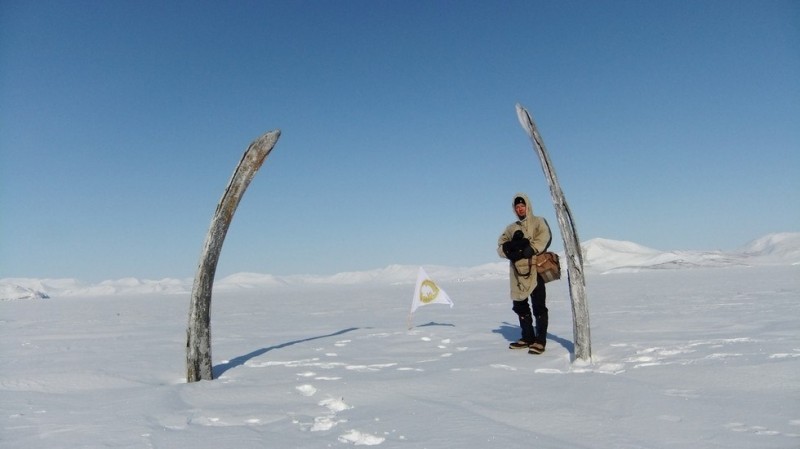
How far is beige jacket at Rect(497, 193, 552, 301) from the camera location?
5.30m

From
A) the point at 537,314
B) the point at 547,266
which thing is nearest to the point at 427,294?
the point at 537,314

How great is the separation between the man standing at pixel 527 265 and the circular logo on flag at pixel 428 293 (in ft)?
9.98

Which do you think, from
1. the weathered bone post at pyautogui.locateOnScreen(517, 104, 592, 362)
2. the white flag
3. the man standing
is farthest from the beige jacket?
the white flag

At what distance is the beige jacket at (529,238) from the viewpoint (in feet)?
17.4

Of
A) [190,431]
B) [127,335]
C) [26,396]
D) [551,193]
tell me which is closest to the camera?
[190,431]

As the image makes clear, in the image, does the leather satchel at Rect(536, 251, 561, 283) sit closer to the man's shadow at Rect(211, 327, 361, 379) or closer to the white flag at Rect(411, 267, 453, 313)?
the white flag at Rect(411, 267, 453, 313)

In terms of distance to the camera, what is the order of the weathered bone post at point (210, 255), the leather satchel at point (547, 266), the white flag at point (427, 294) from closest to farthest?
the weathered bone post at point (210, 255) < the leather satchel at point (547, 266) < the white flag at point (427, 294)

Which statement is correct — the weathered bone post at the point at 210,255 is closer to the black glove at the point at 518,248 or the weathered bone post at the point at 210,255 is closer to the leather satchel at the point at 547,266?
the black glove at the point at 518,248

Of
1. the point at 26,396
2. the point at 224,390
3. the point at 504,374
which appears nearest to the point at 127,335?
the point at 26,396

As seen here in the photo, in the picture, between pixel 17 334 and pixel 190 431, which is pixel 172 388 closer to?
pixel 190 431

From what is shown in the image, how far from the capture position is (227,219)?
477 cm

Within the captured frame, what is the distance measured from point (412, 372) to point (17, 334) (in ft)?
29.4

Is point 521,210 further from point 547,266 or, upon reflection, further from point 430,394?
point 430,394

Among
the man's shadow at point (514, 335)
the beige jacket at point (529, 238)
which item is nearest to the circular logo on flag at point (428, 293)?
the man's shadow at point (514, 335)
